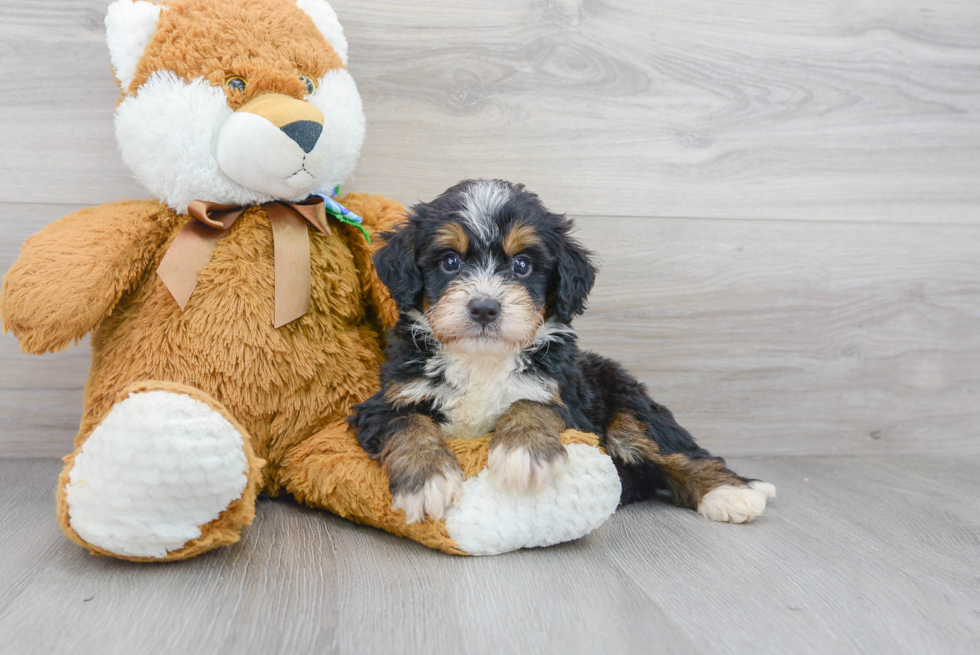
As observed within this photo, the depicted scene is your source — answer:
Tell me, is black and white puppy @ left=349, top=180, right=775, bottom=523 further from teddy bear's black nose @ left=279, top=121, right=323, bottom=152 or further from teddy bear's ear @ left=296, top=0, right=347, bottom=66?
teddy bear's ear @ left=296, top=0, right=347, bottom=66

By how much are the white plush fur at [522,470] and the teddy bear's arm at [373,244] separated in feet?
1.86

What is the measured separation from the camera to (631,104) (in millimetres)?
2402

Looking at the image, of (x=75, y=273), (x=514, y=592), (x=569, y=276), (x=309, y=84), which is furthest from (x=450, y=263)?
(x=75, y=273)

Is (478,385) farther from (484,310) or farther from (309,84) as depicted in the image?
(309,84)

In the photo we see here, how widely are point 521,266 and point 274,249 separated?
24.4 inches

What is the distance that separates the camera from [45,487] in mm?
2025

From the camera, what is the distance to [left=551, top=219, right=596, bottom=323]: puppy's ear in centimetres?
173

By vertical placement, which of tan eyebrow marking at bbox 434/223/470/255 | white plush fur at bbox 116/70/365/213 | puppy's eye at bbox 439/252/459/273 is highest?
white plush fur at bbox 116/70/365/213

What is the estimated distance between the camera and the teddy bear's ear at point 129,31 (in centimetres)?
171

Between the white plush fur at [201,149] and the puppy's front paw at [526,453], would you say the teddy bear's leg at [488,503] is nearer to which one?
the puppy's front paw at [526,453]

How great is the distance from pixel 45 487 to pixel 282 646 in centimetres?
122

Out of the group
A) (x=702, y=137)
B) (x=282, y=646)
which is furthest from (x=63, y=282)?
(x=702, y=137)

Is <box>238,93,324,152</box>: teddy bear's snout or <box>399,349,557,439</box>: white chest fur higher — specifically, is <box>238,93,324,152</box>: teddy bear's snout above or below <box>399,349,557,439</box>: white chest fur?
above

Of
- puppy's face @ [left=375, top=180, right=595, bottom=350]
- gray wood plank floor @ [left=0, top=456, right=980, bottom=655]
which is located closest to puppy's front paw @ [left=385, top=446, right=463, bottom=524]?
gray wood plank floor @ [left=0, top=456, right=980, bottom=655]
